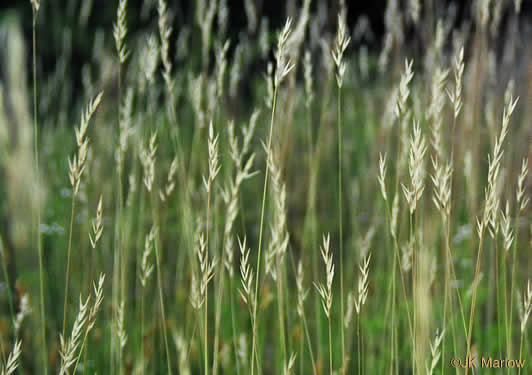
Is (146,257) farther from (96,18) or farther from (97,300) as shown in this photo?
(96,18)

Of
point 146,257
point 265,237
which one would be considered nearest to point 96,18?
point 265,237

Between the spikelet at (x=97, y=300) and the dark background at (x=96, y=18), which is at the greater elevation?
the dark background at (x=96, y=18)

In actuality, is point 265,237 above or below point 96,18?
below

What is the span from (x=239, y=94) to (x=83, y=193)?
1.87 metres

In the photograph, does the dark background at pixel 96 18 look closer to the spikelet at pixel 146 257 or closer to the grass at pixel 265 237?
the grass at pixel 265 237

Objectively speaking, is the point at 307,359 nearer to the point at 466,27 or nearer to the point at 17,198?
the point at 466,27

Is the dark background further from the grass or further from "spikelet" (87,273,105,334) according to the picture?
"spikelet" (87,273,105,334)

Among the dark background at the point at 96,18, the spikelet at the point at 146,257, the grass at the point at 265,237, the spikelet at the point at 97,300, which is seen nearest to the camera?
the spikelet at the point at 97,300

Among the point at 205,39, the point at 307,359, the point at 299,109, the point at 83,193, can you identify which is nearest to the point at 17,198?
the point at 83,193

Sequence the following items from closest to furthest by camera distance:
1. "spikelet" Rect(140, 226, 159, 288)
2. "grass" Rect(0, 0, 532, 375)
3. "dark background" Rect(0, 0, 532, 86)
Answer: "spikelet" Rect(140, 226, 159, 288)
"grass" Rect(0, 0, 532, 375)
"dark background" Rect(0, 0, 532, 86)

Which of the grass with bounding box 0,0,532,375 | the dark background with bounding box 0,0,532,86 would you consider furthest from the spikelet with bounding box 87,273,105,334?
the dark background with bounding box 0,0,532,86

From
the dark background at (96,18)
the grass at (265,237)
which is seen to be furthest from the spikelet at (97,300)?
the dark background at (96,18)

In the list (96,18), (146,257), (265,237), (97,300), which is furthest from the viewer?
(96,18)

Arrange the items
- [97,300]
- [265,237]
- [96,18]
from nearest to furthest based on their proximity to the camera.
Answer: [97,300] < [265,237] < [96,18]
